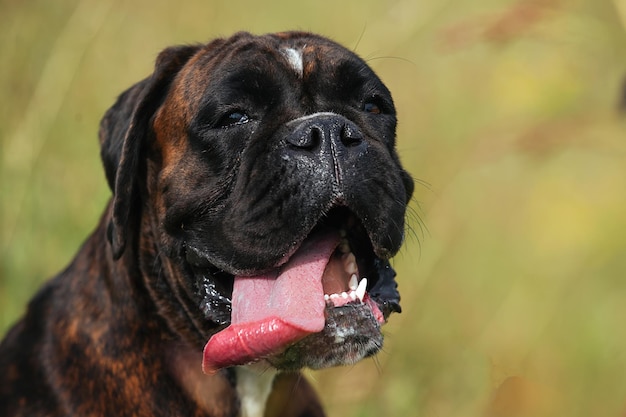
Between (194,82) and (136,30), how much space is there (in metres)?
3.27

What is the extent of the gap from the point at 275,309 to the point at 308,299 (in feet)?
0.35

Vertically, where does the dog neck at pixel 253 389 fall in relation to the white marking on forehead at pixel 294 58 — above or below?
below

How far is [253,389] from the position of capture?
11.9 ft

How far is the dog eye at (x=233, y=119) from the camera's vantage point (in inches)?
137

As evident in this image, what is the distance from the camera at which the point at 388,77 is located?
646cm

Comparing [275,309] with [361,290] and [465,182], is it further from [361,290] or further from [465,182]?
[465,182]

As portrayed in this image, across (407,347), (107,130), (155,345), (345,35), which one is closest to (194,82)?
(107,130)

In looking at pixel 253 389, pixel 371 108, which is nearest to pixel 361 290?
pixel 253 389

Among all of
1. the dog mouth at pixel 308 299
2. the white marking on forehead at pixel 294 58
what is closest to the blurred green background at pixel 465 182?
the dog mouth at pixel 308 299

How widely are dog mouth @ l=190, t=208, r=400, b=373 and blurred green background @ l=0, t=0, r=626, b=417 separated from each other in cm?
62

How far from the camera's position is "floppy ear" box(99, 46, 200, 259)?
3.47 m

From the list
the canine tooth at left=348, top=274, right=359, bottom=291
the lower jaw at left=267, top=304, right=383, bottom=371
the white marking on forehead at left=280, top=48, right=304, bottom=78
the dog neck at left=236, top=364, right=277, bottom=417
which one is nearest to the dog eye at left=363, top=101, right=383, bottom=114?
the white marking on forehead at left=280, top=48, right=304, bottom=78

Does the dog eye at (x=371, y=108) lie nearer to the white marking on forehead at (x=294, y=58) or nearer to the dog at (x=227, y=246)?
the dog at (x=227, y=246)

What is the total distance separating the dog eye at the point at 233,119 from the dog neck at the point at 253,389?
0.85 m
